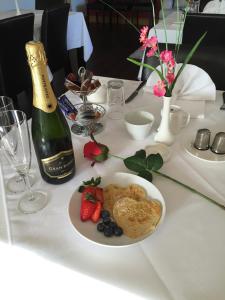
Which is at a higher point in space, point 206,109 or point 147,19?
point 206,109

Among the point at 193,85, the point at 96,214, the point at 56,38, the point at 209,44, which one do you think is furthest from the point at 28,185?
the point at 56,38

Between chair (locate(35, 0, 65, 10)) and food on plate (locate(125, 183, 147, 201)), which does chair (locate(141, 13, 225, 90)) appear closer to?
food on plate (locate(125, 183, 147, 201))

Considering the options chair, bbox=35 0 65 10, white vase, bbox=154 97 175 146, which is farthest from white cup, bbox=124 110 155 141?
chair, bbox=35 0 65 10

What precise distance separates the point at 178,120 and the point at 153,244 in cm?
42

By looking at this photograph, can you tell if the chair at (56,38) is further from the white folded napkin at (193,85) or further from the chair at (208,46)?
the white folded napkin at (193,85)

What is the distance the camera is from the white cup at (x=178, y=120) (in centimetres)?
78

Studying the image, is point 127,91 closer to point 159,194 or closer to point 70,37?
point 159,194

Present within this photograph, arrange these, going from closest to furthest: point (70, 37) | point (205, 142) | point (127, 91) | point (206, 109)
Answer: point (205, 142) → point (206, 109) → point (127, 91) → point (70, 37)

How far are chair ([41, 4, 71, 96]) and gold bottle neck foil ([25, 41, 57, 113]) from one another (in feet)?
5.11

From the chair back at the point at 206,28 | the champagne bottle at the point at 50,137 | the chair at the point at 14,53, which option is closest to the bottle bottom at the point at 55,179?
the champagne bottle at the point at 50,137

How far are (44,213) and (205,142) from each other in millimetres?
435

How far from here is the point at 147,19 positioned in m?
5.11

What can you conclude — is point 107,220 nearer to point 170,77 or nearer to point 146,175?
point 146,175

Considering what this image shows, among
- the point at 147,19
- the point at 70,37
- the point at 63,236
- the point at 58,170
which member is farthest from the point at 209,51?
the point at 147,19
